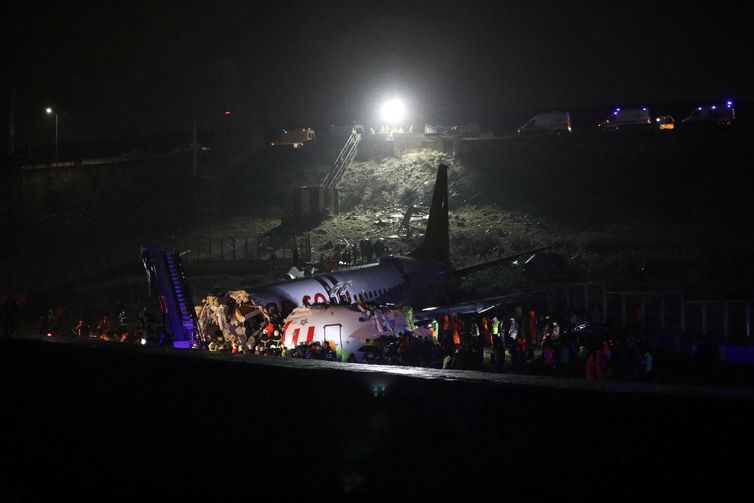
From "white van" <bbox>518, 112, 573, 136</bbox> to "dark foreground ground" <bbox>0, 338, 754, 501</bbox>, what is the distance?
53020mm

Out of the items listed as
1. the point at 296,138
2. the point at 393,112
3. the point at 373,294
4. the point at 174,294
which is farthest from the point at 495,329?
the point at 296,138

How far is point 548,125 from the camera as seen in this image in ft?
186

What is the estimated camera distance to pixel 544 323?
2120 centimetres

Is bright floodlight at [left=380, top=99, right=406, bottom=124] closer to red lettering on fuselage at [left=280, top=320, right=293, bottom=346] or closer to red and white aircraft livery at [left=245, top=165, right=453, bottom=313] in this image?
red and white aircraft livery at [left=245, top=165, right=453, bottom=313]

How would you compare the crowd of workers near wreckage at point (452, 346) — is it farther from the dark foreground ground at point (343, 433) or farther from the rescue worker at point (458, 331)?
the dark foreground ground at point (343, 433)

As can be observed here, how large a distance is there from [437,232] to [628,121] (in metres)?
31.1

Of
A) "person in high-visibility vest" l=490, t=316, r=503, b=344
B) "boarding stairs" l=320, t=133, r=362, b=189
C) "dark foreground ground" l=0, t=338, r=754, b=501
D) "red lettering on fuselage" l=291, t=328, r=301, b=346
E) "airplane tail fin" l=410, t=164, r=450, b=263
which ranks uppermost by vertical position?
"boarding stairs" l=320, t=133, r=362, b=189

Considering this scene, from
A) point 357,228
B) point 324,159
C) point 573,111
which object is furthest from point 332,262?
point 573,111

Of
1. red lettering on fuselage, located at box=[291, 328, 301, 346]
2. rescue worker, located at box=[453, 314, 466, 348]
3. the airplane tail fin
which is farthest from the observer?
the airplane tail fin

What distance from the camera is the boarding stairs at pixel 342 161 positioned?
5434cm

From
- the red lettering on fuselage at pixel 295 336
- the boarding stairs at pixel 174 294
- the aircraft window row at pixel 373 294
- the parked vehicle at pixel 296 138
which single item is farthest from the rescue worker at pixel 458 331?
the parked vehicle at pixel 296 138

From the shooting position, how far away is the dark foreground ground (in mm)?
3459

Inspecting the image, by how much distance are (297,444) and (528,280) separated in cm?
3091

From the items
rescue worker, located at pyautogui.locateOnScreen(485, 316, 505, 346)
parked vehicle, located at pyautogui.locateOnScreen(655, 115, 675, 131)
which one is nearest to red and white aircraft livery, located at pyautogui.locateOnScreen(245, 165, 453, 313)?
rescue worker, located at pyautogui.locateOnScreen(485, 316, 505, 346)
